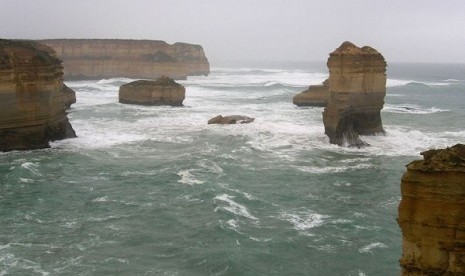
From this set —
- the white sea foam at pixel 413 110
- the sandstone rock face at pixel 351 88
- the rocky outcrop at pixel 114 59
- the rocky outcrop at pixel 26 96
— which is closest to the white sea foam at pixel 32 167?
the rocky outcrop at pixel 26 96

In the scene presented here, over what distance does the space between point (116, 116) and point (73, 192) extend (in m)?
22.3

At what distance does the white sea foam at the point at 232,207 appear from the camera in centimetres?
1653

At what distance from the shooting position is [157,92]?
155ft

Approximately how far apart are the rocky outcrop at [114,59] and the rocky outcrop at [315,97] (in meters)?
47.8

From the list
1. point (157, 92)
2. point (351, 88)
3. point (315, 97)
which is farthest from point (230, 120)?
point (315, 97)

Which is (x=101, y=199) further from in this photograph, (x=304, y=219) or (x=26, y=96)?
(x=26, y=96)

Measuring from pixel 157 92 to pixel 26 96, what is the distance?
2169 cm

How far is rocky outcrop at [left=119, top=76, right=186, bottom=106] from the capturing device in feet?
155

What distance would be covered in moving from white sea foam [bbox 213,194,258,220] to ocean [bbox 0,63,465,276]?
38 millimetres

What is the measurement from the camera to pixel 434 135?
105 ft

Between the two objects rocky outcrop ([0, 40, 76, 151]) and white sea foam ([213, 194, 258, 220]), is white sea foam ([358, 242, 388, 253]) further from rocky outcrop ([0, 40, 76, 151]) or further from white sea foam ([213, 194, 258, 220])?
rocky outcrop ([0, 40, 76, 151])

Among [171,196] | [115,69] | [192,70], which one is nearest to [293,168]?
[171,196]

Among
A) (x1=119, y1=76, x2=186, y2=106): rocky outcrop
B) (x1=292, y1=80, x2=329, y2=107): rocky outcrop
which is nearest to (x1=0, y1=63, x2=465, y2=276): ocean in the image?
(x1=119, y1=76, x2=186, y2=106): rocky outcrop

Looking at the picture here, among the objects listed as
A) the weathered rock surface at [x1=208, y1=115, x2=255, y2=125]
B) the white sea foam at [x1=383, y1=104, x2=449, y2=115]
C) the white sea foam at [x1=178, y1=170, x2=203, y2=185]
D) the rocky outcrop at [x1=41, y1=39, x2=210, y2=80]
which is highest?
the rocky outcrop at [x1=41, y1=39, x2=210, y2=80]
